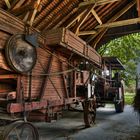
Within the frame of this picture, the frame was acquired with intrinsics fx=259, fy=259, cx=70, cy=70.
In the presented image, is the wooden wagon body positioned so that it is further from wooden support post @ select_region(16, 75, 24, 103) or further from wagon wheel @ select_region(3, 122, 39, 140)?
wagon wheel @ select_region(3, 122, 39, 140)

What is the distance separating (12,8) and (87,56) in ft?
11.1

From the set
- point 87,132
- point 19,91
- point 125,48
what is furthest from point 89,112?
point 125,48

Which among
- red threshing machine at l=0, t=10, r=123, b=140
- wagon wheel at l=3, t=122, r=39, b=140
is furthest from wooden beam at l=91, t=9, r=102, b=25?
wagon wheel at l=3, t=122, r=39, b=140

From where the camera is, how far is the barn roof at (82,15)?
6.69 meters

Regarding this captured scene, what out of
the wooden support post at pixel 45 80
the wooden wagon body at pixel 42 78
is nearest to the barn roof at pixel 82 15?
the wooden wagon body at pixel 42 78

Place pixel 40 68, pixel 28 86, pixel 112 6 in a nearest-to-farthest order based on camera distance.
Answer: pixel 28 86 → pixel 40 68 → pixel 112 6

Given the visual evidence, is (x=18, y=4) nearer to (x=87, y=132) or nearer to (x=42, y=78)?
(x=42, y=78)

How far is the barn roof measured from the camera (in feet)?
21.9

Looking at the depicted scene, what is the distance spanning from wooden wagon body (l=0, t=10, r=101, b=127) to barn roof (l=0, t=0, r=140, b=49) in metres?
0.56

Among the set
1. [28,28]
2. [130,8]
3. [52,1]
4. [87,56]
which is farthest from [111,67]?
[28,28]

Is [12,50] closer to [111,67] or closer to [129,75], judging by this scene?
[111,67]

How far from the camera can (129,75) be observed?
25.6m

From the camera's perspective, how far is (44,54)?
741cm

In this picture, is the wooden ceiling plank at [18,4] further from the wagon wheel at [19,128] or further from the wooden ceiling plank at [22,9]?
the wagon wheel at [19,128]
